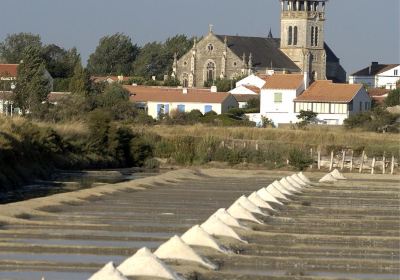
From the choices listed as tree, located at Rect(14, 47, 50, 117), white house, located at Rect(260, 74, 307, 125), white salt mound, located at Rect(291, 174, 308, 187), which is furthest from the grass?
white house, located at Rect(260, 74, 307, 125)

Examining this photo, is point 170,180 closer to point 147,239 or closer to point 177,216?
point 177,216

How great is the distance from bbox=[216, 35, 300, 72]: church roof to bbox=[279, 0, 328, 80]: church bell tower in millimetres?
1667

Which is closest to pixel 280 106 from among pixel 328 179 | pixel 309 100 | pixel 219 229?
pixel 309 100

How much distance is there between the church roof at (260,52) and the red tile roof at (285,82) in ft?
98.8

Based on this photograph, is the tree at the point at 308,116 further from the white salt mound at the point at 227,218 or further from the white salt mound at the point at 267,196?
the white salt mound at the point at 227,218

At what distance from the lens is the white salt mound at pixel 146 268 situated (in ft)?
54.1

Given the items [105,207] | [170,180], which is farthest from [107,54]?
[105,207]

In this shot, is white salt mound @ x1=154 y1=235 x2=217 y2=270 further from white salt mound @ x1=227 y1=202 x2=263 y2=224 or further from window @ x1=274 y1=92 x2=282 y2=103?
window @ x1=274 y1=92 x2=282 y2=103

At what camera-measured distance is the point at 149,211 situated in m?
29.5

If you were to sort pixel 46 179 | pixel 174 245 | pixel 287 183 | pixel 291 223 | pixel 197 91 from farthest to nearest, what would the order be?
pixel 197 91
pixel 46 179
pixel 287 183
pixel 291 223
pixel 174 245

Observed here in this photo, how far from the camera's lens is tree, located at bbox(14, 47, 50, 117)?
6594 cm

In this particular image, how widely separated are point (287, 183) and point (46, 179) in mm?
9268

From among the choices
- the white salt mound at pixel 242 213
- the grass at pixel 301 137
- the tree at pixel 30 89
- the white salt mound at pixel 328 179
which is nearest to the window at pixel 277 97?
the tree at pixel 30 89

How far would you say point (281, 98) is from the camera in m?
82.4
